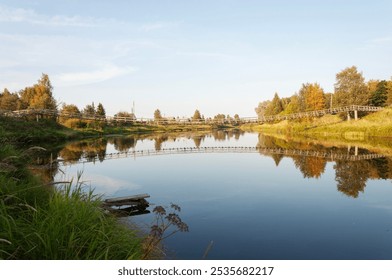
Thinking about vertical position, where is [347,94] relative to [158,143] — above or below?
above

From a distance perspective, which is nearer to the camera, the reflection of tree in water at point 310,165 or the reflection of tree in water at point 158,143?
the reflection of tree in water at point 310,165

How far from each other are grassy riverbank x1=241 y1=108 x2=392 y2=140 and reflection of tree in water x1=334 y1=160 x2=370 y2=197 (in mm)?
29458

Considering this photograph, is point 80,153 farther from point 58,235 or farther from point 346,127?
point 346,127

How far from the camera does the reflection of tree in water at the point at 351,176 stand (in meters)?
17.9

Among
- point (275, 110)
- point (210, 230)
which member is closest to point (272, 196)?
point (210, 230)

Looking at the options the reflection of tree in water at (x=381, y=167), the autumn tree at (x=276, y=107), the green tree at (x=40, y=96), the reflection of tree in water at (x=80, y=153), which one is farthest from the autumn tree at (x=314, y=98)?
the green tree at (x=40, y=96)

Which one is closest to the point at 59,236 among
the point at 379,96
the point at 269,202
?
the point at 269,202

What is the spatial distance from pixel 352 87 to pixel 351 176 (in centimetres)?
5184

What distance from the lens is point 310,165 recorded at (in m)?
27.0

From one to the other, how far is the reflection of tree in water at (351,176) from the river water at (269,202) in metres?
0.05

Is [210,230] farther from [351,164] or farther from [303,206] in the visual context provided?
[351,164]

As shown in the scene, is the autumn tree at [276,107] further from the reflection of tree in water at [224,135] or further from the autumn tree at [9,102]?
the autumn tree at [9,102]

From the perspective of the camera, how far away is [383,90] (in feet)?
234

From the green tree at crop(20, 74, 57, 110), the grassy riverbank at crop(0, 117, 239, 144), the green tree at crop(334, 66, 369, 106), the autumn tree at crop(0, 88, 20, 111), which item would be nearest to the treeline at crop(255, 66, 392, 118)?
the green tree at crop(334, 66, 369, 106)
